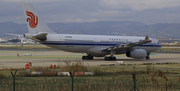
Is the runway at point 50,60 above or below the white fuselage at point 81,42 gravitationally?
below

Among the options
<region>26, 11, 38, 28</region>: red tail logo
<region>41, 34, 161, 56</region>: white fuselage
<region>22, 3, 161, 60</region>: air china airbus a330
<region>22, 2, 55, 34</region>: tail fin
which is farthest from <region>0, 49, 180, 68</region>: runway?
<region>26, 11, 38, 28</region>: red tail logo

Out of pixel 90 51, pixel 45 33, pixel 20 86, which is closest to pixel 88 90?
pixel 20 86

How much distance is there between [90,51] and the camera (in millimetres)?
40781

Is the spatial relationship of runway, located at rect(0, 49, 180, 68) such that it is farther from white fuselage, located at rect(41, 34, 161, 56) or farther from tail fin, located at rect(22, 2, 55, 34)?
tail fin, located at rect(22, 2, 55, 34)

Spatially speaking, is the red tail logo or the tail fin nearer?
the tail fin

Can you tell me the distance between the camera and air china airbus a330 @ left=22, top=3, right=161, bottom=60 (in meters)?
36.7

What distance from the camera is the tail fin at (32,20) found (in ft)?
119

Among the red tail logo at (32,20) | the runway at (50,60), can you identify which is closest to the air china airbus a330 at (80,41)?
the red tail logo at (32,20)

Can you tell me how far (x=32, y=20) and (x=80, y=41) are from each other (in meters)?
7.49

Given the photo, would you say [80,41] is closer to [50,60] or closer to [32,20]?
[50,60]

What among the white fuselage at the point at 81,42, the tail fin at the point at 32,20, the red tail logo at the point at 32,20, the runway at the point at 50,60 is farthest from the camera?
the white fuselage at the point at 81,42

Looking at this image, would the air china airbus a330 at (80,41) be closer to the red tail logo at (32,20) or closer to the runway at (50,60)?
the red tail logo at (32,20)

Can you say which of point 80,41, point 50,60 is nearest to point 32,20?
point 50,60

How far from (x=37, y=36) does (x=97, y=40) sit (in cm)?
982
